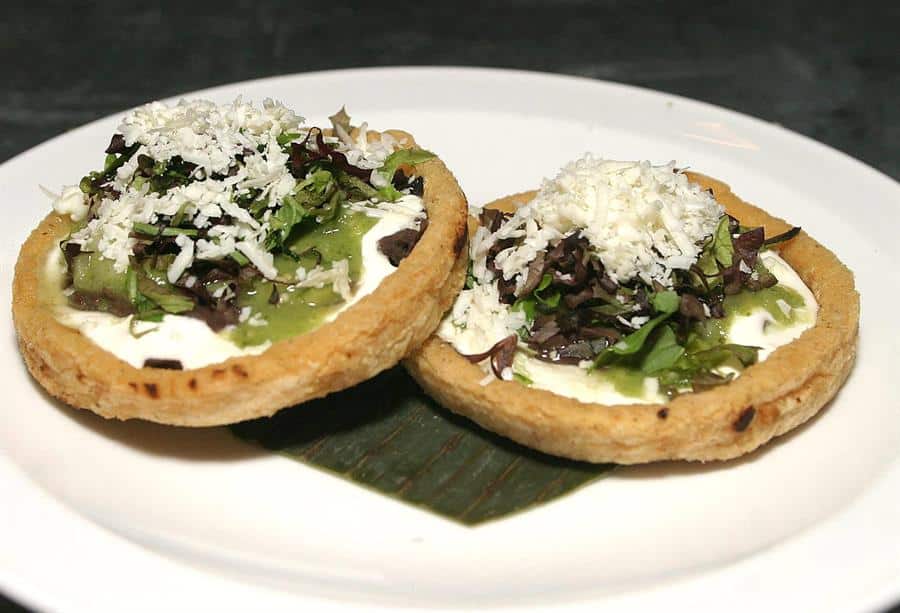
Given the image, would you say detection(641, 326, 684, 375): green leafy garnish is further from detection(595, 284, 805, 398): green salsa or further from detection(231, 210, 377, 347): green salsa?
detection(231, 210, 377, 347): green salsa

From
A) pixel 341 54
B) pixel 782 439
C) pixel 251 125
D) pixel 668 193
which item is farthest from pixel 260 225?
pixel 341 54

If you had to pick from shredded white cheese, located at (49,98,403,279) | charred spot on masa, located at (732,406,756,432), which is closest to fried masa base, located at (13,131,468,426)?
shredded white cheese, located at (49,98,403,279)

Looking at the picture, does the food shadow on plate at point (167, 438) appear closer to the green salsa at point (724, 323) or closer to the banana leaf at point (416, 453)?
the banana leaf at point (416, 453)

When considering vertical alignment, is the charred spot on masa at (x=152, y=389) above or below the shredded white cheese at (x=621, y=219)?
below

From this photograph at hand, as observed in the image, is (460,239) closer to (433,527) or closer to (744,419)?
(433,527)

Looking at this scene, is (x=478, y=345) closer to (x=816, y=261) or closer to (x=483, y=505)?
(x=483, y=505)

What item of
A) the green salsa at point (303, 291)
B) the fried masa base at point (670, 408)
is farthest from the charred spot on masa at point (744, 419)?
the green salsa at point (303, 291)

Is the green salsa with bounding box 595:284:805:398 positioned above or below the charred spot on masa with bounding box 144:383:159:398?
Result: above
